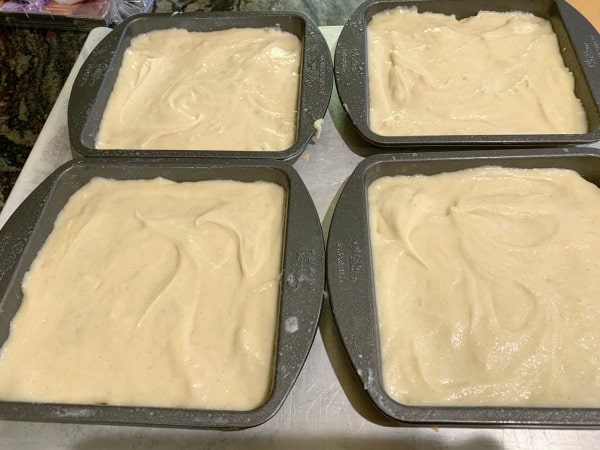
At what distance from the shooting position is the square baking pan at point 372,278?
1096 millimetres

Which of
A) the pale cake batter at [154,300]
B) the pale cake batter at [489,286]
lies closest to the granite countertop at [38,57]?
the pale cake batter at [154,300]

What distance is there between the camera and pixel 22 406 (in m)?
1.17

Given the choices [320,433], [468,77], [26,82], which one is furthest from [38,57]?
[320,433]

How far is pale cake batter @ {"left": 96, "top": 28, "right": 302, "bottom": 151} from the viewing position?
1735 mm

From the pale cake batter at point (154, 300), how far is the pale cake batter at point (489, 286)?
34cm

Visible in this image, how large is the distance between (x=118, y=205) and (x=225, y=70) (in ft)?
2.35

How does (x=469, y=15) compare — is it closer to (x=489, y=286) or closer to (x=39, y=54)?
(x=489, y=286)

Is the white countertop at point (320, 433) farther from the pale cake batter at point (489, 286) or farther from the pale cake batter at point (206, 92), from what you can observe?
the pale cake batter at point (206, 92)

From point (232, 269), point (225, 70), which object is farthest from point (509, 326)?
point (225, 70)

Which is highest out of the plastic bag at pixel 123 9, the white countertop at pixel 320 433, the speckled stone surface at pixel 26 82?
the plastic bag at pixel 123 9

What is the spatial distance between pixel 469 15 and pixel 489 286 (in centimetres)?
127

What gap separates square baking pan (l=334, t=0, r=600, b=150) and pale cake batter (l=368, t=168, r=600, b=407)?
102 mm

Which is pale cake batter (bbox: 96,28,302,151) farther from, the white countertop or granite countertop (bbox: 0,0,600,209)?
the white countertop

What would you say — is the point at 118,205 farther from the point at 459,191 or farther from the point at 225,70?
the point at 459,191
